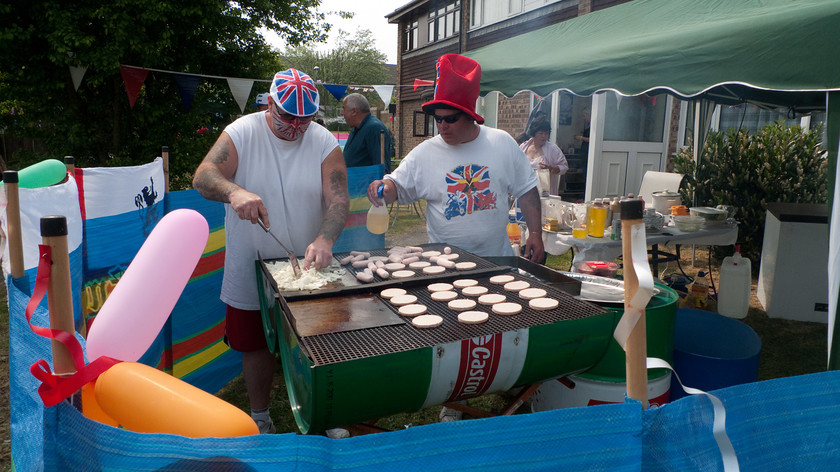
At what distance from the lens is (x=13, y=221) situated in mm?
1421

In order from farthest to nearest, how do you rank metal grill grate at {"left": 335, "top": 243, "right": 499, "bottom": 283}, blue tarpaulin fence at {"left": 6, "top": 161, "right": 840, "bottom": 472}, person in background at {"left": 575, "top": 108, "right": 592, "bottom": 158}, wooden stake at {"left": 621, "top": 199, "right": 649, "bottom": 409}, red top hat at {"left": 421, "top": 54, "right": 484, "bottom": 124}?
person in background at {"left": 575, "top": 108, "right": 592, "bottom": 158} → red top hat at {"left": 421, "top": 54, "right": 484, "bottom": 124} → metal grill grate at {"left": 335, "top": 243, "right": 499, "bottom": 283} → wooden stake at {"left": 621, "top": 199, "right": 649, "bottom": 409} → blue tarpaulin fence at {"left": 6, "top": 161, "right": 840, "bottom": 472}

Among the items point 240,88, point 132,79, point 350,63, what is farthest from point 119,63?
point 350,63

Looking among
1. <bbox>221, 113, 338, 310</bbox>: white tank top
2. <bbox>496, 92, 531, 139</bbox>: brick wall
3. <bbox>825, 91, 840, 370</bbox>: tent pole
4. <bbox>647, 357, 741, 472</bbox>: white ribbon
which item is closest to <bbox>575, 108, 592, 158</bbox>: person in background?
<bbox>496, 92, 531, 139</bbox>: brick wall

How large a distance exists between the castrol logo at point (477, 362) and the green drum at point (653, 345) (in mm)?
998

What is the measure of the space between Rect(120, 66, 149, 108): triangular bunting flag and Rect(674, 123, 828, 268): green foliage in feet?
30.8

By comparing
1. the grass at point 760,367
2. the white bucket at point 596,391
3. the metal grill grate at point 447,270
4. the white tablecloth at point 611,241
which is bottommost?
the grass at point 760,367

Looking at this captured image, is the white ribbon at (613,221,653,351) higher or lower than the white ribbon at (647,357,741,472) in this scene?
higher

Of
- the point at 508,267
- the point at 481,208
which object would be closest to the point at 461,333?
the point at 508,267

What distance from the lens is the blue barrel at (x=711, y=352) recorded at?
2912 mm

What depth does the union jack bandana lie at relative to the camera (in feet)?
8.28

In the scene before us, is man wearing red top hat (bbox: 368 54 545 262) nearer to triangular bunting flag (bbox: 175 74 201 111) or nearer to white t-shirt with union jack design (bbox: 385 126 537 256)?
white t-shirt with union jack design (bbox: 385 126 537 256)

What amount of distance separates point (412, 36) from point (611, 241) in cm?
1966

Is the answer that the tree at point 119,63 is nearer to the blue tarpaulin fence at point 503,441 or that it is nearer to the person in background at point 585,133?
the person in background at point 585,133

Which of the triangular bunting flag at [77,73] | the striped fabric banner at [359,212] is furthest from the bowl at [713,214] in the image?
the triangular bunting flag at [77,73]
